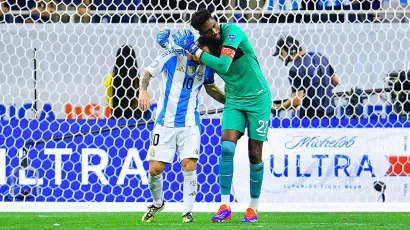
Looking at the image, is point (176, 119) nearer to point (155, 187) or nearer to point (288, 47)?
point (155, 187)

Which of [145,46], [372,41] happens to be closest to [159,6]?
[145,46]

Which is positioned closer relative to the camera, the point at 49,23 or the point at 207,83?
the point at 207,83

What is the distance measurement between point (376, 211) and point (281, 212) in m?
0.87

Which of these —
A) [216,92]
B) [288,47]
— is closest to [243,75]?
[216,92]

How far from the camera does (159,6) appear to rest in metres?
9.88

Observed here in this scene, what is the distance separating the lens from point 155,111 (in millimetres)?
9773

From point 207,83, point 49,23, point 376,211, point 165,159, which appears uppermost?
point 49,23

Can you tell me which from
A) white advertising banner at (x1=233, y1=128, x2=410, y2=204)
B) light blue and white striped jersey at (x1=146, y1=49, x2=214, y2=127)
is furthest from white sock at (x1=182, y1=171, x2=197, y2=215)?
white advertising banner at (x1=233, y1=128, x2=410, y2=204)

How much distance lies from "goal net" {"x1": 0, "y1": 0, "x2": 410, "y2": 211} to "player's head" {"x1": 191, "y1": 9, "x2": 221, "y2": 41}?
2.25 m

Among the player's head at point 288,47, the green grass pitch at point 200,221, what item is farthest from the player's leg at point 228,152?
the player's head at point 288,47

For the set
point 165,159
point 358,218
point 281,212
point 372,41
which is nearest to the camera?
point 165,159

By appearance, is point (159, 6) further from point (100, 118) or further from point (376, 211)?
point (376, 211)

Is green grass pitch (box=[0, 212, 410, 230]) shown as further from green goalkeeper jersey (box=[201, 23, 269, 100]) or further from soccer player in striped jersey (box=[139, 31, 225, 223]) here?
green goalkeeper jersey (box=[201, 23, 269, 100])

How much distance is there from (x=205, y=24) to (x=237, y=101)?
2.27ft
